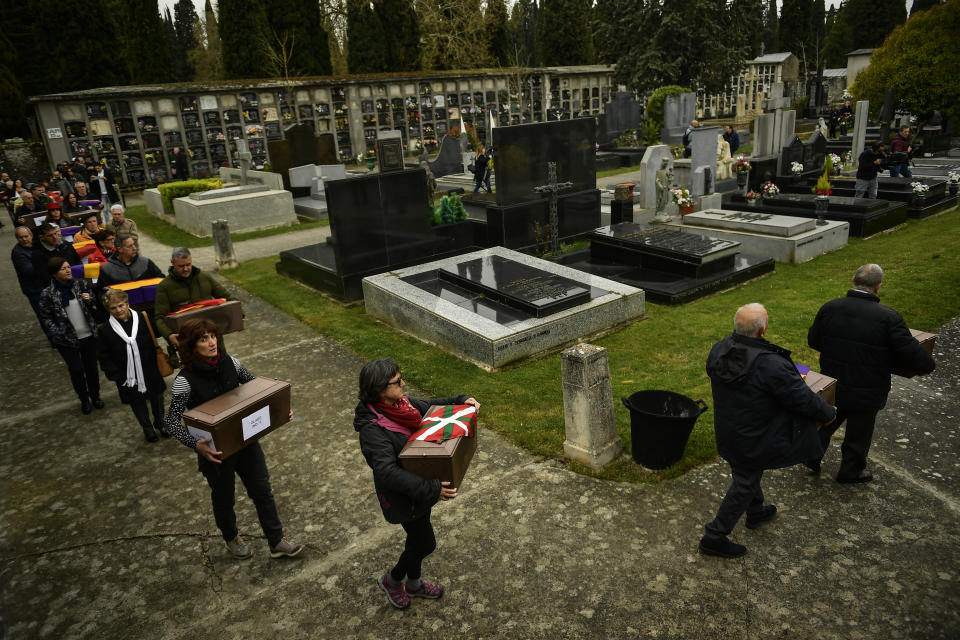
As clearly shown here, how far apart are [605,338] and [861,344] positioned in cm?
400

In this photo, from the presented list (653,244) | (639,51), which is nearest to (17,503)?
(653,244)

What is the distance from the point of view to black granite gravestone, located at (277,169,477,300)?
1009 centimetres

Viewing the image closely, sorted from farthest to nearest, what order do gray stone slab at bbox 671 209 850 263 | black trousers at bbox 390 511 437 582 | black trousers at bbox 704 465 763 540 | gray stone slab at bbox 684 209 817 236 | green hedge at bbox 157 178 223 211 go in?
green hedge at bbox 157 178 223 211 < gray stone slab at bbox 684 209 817 236 < gray stone slab at bbox 671 209 850 263 < black trousers at bbox 704 465 763 540 < black trousers at bbox 390 511 437 582

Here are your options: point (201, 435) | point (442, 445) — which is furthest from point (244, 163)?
point (442, 445)

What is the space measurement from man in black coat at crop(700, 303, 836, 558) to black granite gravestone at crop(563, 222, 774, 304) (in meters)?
5.51

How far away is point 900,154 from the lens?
589 inches

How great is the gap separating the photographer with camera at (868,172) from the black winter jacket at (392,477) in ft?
44.8

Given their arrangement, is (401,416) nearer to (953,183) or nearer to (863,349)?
(863,349)

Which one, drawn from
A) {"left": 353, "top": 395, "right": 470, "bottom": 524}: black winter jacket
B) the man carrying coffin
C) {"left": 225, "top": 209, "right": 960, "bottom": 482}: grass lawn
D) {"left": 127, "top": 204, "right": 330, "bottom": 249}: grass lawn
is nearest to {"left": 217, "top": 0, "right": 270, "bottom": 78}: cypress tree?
{"left": 127, "top": 204, "right": 330, "bottom": 249}: grass lawn

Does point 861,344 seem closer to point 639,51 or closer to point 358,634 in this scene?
point 358,634

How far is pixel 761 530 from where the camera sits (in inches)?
172

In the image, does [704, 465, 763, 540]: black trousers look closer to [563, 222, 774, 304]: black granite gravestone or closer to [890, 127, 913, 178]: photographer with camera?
[563, 222, 774, 304]: black granite gravestone

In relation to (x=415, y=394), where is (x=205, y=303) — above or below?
above

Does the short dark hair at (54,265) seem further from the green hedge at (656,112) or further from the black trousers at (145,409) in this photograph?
the green hedge at (656,112)
